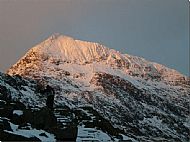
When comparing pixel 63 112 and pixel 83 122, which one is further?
pixel 63 112

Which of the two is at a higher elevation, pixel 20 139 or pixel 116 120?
pixel 116 120

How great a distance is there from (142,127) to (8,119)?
6840 inches

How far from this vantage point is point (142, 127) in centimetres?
19975

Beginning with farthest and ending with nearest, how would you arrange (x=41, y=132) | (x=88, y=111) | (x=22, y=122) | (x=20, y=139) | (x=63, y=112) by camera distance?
(x=88, y=111) → (x=63, y=112) → (x=22, y=122) → (x=41, y=132) → (x=20, y=139)

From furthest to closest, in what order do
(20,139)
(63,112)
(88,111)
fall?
(88,111) < (63,112) < (20,139)

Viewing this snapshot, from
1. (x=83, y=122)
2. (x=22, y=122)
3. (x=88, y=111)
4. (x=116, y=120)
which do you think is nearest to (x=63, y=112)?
(x=83, y=122)

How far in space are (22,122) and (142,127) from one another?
566 feet

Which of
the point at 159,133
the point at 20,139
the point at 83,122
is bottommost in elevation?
the point at 20,139

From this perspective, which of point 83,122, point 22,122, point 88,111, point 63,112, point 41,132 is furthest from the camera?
point 88,111

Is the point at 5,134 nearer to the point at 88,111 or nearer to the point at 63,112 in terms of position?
the point at 63,112

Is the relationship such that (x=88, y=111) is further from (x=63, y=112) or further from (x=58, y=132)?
(x=58, y=132)

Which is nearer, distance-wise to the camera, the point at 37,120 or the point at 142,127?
the point at 37,120

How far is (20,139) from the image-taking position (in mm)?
25203

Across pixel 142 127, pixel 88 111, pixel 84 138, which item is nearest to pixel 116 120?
pixel 142 127
